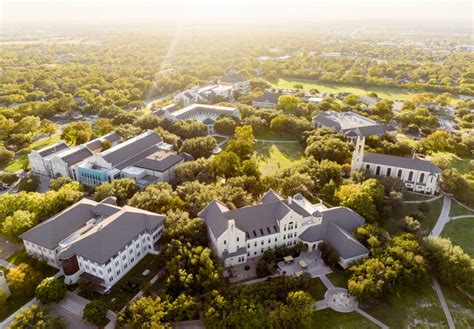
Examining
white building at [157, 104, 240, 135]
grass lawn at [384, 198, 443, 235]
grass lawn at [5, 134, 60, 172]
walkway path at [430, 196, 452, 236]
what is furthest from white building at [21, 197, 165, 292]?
white building at [157, 104, 240, 135]

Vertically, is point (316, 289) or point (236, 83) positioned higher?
point (236, 83)

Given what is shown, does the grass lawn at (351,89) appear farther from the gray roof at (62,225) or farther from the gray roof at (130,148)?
the gray roof at (62,225)

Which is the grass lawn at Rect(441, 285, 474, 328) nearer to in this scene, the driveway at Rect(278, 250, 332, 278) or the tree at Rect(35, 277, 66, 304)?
the driveway at Rect(278, 250, 332, 278)

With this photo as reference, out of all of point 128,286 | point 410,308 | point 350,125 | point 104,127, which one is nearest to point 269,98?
point 350,125

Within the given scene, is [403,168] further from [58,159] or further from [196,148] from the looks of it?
[58,159]

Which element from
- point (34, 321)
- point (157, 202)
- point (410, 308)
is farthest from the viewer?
point (157, 202)

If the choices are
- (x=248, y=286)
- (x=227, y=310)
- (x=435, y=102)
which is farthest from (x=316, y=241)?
(x=435, y=102)

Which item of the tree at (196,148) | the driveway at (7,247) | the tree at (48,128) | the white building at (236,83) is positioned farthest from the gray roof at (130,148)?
the white building at (236,83)
